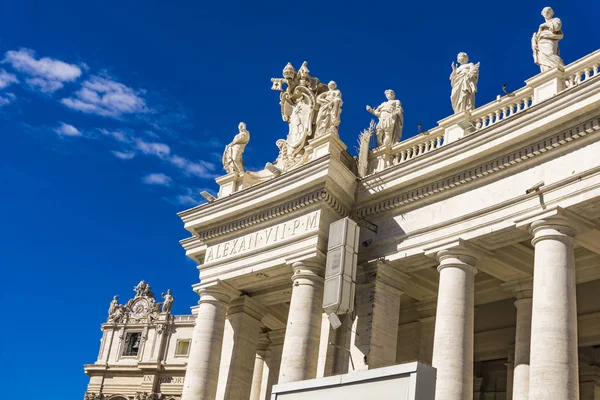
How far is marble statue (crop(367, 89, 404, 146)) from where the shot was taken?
26922mm

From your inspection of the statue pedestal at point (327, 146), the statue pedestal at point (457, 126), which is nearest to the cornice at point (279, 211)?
the statue pedestal at point (327, 146)

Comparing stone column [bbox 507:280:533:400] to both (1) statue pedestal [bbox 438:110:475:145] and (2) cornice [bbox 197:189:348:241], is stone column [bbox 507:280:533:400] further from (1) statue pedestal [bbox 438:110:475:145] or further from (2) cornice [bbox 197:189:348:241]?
(2) cornice [bbox 197:189:348:241]

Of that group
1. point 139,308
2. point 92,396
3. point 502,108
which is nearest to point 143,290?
point 139,308

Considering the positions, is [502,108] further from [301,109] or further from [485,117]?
[301,109]

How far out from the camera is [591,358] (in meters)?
26.8

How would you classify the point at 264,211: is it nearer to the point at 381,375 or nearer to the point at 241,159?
the point at 241,159

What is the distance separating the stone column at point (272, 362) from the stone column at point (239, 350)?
3383 millimetres

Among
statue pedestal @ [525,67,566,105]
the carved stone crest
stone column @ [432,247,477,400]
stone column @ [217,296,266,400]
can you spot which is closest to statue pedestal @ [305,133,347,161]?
stone column @ [432,247,477,400]

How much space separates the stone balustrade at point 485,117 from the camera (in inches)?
859

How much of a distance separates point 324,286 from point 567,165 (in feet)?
25.3

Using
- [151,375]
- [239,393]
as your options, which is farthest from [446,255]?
[151,375]

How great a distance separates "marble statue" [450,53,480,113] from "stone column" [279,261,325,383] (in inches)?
252

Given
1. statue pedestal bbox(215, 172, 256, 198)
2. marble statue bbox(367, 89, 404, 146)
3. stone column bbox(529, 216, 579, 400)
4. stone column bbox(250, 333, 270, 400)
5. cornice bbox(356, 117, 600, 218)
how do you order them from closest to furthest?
stone column bbox(529, 216, 579, 400) → cornice bbox(356, 117, 600, 218) → marble statue bbox(367, 89, 404, 146) → statue pedestal bbox(215, 172, 256, 198) → stone column bbox(250, 333, 270, 400)

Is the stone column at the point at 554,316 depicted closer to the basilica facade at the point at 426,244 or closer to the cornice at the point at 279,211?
the basilica facade at the point at 426,244
